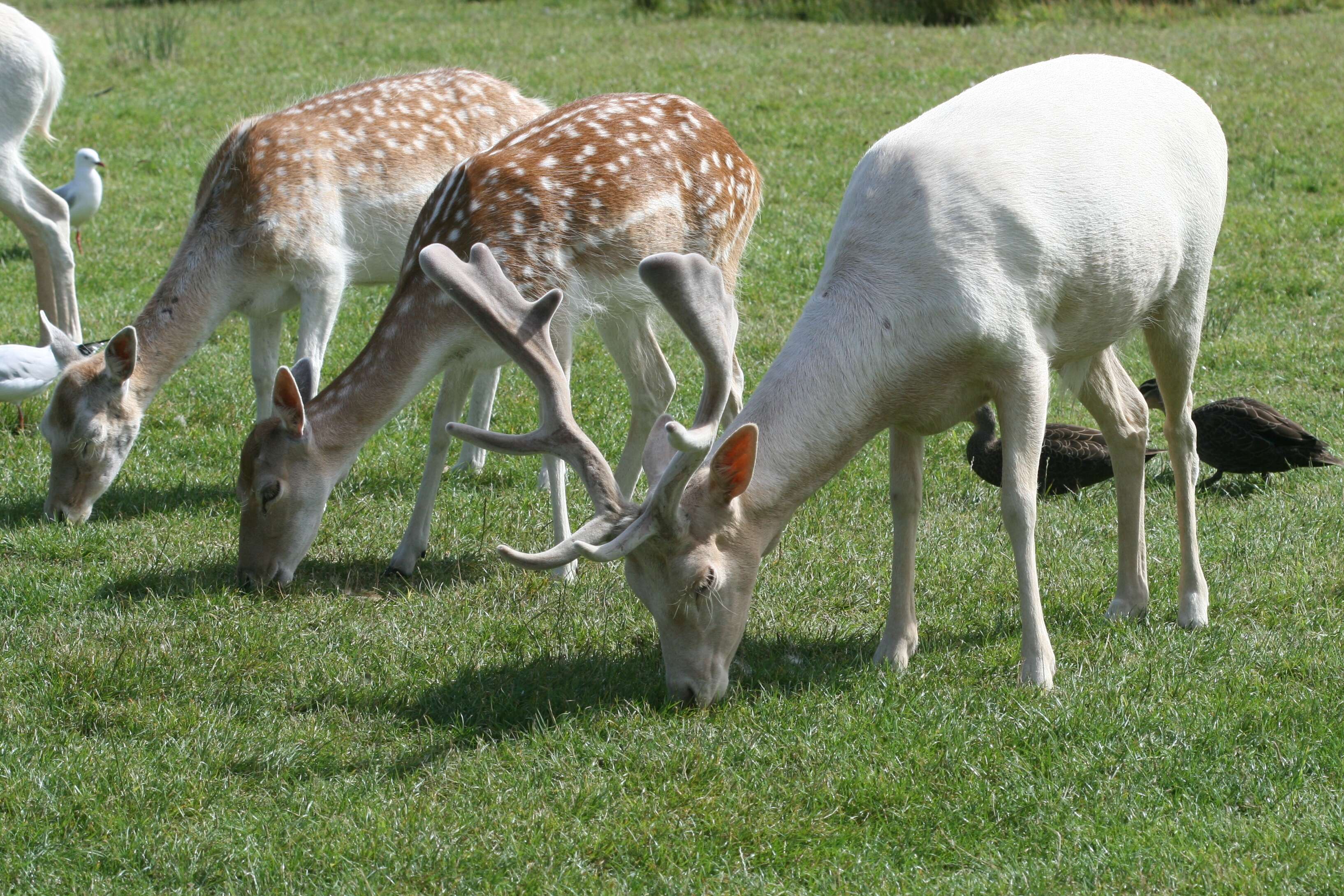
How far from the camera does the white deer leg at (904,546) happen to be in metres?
5.08

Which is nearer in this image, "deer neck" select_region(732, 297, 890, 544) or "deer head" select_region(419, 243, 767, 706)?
"deer head" select_region(419, 243, 767, 706)

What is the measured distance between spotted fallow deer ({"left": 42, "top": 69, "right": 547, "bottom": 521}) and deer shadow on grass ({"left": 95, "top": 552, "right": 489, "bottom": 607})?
2.80 ft

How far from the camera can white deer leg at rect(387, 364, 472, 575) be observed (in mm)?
6172

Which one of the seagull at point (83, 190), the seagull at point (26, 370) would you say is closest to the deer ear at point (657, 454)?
the seagull at point (26, 370)

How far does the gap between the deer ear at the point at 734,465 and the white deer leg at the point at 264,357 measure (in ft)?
12.2

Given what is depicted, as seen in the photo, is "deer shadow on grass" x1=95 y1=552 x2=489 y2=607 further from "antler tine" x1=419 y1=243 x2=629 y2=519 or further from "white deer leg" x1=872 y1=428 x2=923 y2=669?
"white deer leg" x1=872 y1=428 x2=923 y2=669

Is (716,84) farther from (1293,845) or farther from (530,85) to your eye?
(1293,845)

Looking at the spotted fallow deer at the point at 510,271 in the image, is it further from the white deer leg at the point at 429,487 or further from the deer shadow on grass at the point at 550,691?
the deer shadow on grass at the point at 550,691

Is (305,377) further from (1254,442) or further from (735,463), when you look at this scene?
(1254,442)

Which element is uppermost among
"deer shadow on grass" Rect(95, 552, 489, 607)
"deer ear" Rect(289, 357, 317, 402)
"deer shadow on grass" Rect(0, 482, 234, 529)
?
"deer ear" Rect(289, 357, 317, 402)

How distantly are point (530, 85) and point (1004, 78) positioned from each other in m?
11.5

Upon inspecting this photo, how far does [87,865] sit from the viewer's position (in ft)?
12.7

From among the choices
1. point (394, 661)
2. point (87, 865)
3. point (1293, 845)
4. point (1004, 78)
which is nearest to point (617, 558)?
point (394, 661)

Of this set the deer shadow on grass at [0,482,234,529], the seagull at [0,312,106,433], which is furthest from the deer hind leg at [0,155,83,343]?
the deer shadow on grass at [0,482,234,529]
